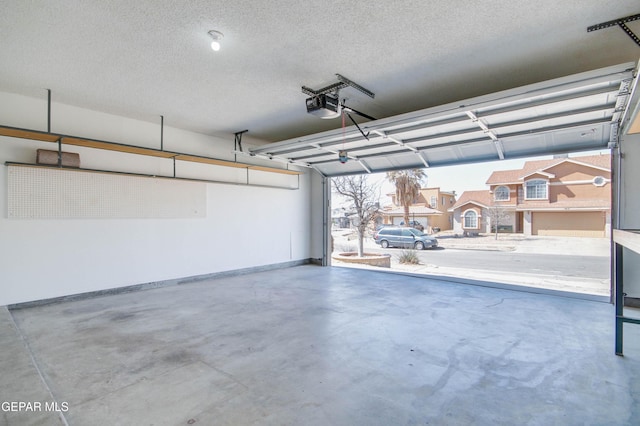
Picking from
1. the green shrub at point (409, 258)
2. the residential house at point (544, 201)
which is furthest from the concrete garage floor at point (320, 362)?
the green shrub at point (409, 258)

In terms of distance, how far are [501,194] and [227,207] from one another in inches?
328

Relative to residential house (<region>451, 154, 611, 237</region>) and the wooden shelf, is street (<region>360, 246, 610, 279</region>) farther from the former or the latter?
the wooden shelf

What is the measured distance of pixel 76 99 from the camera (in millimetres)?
4430

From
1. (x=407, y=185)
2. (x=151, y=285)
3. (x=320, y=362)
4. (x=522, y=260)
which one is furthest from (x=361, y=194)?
(x=320, y=362)

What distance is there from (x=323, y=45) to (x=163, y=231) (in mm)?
4433

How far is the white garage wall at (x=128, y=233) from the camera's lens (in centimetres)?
424

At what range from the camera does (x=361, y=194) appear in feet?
34.5

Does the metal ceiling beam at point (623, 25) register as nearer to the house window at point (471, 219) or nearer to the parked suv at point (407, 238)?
the house window at point (471, 219)

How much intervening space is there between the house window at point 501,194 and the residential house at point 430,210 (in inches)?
60.5

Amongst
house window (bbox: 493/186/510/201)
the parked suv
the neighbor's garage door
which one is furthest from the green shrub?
the neighbor's garage door

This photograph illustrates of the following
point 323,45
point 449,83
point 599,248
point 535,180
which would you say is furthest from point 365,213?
point 323,45

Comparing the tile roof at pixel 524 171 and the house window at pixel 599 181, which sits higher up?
the tile roof at pixel 524 171

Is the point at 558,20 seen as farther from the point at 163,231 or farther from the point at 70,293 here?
the point at 70,293

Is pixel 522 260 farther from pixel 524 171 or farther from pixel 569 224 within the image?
pixel 524 171
